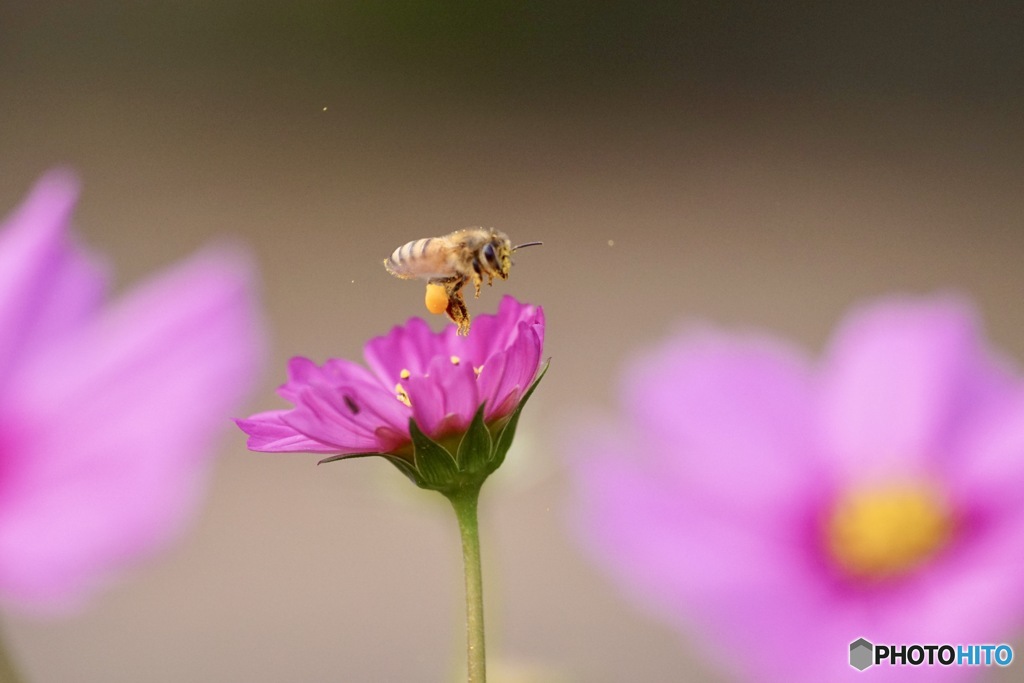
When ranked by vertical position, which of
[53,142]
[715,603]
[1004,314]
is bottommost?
[715,603]

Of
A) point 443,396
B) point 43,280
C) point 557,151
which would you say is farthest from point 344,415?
point 557,151

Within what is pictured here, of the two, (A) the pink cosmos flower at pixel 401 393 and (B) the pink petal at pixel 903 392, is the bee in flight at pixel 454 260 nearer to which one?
(A) the pink cosmos flower at pixel 401 393

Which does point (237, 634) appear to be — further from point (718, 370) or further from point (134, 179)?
point (134, 179)

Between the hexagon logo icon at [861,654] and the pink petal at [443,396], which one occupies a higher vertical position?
the pink petal at [443,396]

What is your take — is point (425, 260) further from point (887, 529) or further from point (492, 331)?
point (887, 529)

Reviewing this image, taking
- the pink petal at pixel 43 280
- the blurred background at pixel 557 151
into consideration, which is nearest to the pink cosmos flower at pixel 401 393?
the pink petal at pixel 43 280

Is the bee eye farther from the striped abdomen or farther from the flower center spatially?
the flower center

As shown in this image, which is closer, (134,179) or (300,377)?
(300,377)

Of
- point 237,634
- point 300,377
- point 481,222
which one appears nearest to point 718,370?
point 300,377
